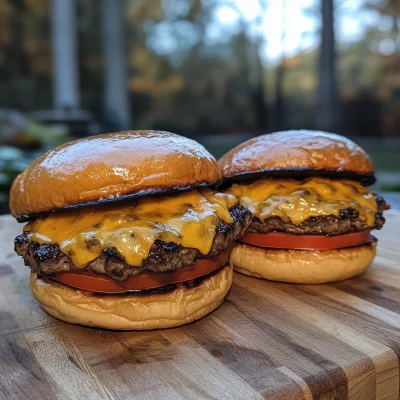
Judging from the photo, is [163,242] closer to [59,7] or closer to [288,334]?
[288,334]

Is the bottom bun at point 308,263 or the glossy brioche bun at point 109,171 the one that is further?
the bottom bun at point 308,263

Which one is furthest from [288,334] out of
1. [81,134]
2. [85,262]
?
[81,134]

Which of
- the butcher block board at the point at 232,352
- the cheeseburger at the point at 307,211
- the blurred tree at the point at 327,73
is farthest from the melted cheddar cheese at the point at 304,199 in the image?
the blurred tree at the point at 327,73

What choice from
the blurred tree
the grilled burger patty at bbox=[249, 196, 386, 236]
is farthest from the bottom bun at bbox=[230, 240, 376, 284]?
the blurred tree

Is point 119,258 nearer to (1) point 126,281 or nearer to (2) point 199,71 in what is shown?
(1) point 126,281

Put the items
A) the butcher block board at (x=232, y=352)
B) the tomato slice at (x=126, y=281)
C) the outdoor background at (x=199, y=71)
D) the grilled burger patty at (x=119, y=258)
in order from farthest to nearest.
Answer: the outdoor background at (x=199, y=71)
the tomato slice at (x=126, y=281)
the grilled burger patty at (x=119, y=258)
the butcher block board at (x=232, y=352)

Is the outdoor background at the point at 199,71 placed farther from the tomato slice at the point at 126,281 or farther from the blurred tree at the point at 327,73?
the tomato slice at the point at 126,281

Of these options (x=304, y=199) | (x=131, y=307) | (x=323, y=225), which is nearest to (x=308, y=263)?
(x=323, y=225)
